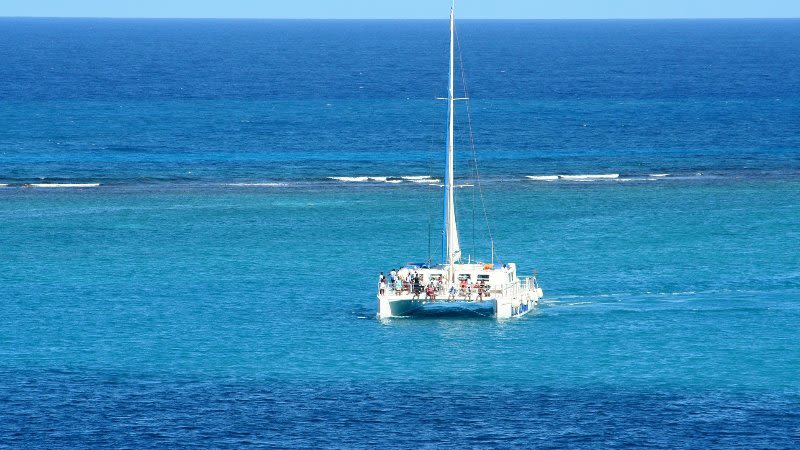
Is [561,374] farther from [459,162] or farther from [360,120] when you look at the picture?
[360,120]

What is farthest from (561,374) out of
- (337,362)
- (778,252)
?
(778,252)

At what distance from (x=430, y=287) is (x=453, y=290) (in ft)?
3.96

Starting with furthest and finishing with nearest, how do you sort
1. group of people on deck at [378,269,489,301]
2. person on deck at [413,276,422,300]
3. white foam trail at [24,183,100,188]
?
white foam trail at [24,183,100,188]
person on deck at [413,276,422,300]
group of people on deck at [378,269,489,301]

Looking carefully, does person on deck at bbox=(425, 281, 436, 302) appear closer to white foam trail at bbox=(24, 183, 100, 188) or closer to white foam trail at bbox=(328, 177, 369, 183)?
white foam trail at bbox=(328, 177, 369, 183)

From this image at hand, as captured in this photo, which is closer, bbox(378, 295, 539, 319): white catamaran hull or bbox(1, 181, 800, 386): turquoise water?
bbox(1, 181, 800, 386): turquoise water

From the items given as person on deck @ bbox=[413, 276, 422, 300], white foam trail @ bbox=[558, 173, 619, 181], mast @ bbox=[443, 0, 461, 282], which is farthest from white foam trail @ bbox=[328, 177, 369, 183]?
person on deck @ bbox=[413, 276, 422, 300]

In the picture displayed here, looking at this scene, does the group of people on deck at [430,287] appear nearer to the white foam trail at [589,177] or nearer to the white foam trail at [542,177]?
the white foam trail at [542,177]

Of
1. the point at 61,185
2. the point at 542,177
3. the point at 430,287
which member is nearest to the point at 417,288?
the point at 430,287

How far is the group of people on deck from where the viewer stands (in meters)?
79.3

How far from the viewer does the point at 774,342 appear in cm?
7650

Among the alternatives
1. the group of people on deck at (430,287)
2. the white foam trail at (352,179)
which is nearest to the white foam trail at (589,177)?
the white foam trail at (352,179)

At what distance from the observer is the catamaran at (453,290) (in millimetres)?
79625

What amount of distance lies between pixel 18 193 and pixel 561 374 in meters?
68.5

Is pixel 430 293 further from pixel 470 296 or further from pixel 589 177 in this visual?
pixel 589 177
